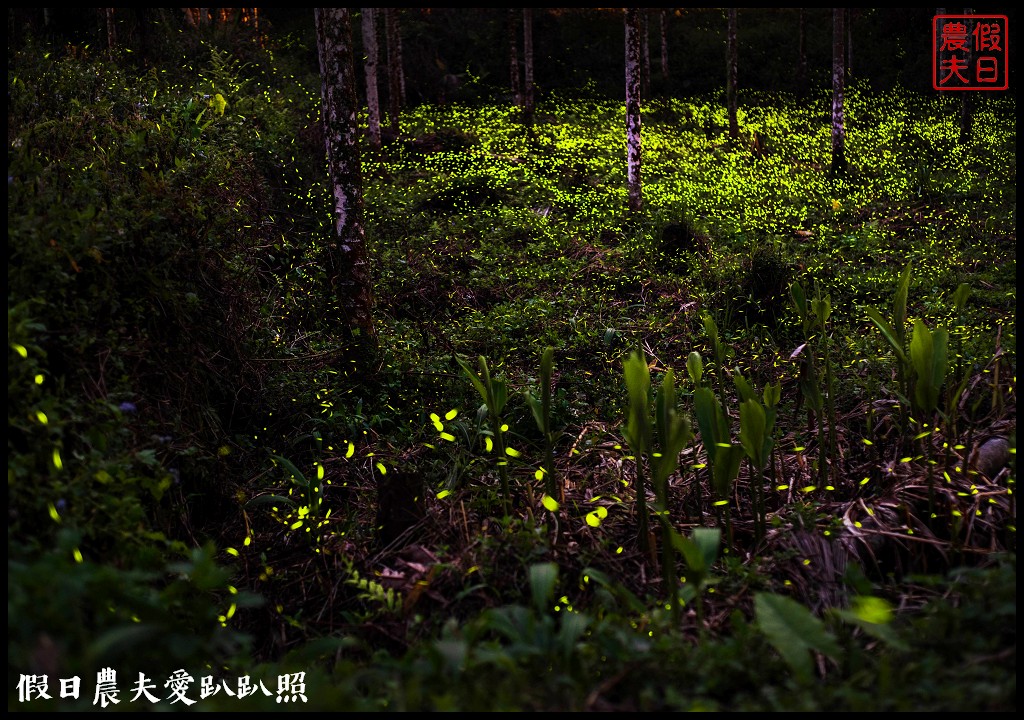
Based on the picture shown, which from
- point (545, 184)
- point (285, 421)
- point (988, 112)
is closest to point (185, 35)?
point (545, 184)

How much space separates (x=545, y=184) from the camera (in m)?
10.9

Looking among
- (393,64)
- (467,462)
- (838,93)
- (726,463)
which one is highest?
(393,64)

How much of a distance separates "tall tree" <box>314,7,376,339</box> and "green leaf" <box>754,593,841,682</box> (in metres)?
3.71

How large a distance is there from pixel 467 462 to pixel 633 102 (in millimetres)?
6986

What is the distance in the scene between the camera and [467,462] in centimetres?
419

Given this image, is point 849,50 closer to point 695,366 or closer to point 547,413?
point 695,366

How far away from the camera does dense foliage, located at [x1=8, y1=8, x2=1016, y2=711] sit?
200 centimetres

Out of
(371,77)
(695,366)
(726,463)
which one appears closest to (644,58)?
(371,77)

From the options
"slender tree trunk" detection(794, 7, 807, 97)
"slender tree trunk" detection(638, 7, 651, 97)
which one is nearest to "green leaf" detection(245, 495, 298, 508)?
"slender tree trunk" detection(638, 7, 651, 97)

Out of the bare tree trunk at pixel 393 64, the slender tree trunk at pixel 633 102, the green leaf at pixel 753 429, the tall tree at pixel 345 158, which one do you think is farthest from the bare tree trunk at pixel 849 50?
the green leaf at pixel 753 429

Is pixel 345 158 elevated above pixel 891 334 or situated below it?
above

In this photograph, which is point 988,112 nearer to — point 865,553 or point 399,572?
point 865,553

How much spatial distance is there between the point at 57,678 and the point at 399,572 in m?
1.49

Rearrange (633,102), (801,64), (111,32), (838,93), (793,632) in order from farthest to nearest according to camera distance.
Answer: (801,64) → (838,93) → (111,32) → (633,102) → (793,632)
